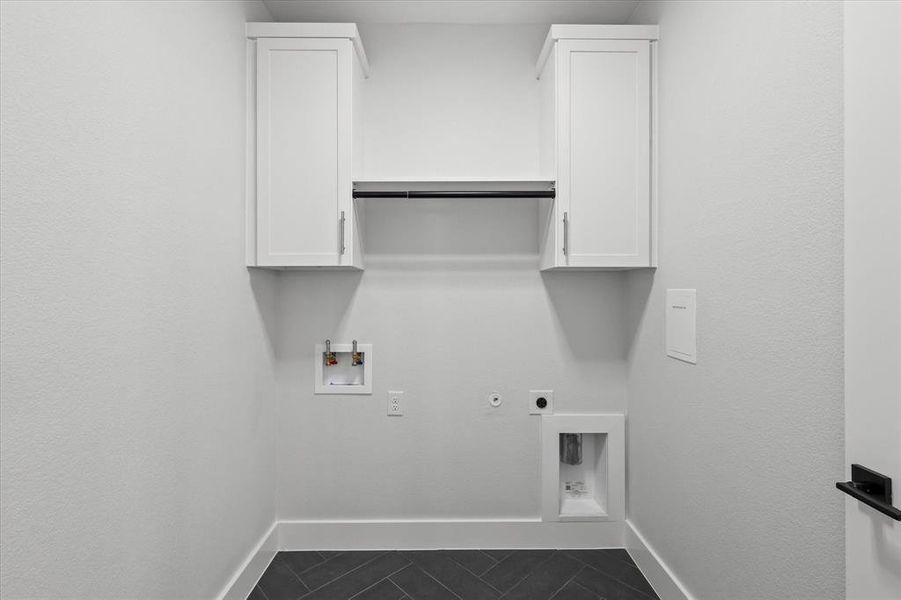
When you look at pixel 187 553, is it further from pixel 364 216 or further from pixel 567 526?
pixel 567 526

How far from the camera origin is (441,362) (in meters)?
2.22

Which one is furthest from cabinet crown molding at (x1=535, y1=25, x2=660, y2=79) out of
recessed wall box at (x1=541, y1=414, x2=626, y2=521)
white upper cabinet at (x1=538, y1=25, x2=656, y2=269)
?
recessed wall box at (x1=541, y1=414, x2=626, y2=521)

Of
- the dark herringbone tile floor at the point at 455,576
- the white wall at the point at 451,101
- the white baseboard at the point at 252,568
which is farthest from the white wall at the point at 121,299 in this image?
the white wall at the point at 451,101

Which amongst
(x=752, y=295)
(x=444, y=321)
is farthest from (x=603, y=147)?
(x=444, y=321)

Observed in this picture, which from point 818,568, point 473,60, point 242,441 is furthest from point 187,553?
point 473,60

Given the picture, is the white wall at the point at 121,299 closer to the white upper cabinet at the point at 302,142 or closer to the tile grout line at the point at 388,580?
the white upper cabinet at the point at 302,142

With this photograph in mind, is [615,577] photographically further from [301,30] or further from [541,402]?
[301,30]

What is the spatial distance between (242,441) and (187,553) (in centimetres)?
47

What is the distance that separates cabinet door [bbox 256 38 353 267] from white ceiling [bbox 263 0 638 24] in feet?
1.04

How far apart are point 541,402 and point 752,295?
115 cm

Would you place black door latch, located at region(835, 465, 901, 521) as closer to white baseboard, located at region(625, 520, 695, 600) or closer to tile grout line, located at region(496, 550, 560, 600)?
white baseboard, located at region(625, 520, 695, 600)

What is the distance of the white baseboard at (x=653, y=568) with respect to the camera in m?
1.71

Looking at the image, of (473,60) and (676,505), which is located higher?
(473,60)

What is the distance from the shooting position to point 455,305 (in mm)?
2223
